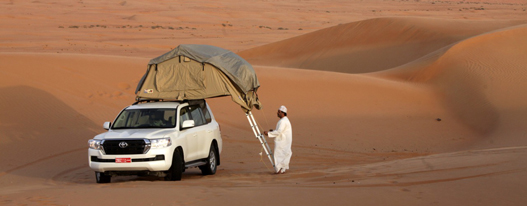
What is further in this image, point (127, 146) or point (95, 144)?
point (95, 144)

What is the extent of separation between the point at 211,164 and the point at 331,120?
8.69 meters

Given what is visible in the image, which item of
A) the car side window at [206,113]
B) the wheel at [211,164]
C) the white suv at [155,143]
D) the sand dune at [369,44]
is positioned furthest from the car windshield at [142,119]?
the sand dune at [369,44]

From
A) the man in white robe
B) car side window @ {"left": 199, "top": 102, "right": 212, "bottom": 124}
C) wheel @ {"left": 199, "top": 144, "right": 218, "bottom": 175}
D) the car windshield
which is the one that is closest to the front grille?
the car windshield

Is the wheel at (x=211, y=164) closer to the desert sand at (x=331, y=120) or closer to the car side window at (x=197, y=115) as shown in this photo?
the desert sand at (x=331, y=120)

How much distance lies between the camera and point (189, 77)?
472 inches

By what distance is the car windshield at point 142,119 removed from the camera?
1152cm

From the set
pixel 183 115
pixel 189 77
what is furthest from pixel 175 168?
pixel 189 77

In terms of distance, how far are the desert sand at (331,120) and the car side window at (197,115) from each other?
1.13m

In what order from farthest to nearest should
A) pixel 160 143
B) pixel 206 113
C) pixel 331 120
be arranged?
pixel 331 120
pixel 206 113
pixel 160 143

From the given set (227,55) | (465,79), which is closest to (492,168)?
(227,55)

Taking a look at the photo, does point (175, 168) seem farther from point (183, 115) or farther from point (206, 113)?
point (206, 113)

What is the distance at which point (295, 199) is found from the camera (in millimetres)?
8016

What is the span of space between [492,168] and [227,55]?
18.2ft

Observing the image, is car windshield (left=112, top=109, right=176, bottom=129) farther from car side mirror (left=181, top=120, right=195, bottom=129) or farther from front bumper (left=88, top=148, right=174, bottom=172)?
front bumper (left=88, top=148, right=174, bottom=172)
